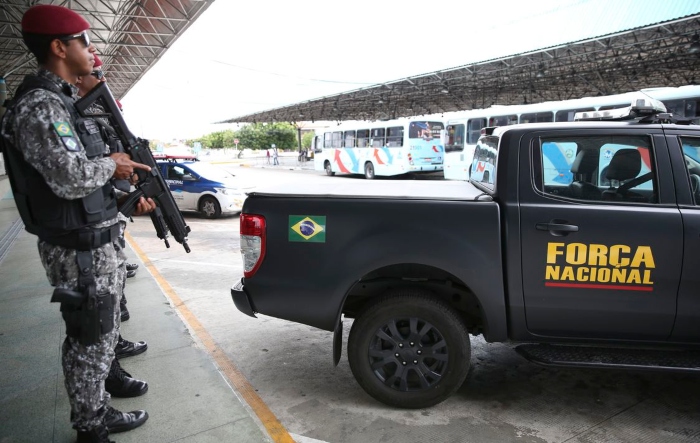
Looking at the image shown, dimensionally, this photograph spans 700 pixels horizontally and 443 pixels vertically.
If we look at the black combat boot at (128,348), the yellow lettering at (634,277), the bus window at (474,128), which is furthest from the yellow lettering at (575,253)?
the bus window at (474,128)

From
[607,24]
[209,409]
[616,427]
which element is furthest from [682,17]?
[209,409]

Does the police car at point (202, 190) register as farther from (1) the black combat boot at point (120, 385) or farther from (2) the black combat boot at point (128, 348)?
(1) the black combat boot at point (120, 385)

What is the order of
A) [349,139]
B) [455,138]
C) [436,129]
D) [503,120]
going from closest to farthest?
[503,120] → [455,138] → [436,129] → [349,139]

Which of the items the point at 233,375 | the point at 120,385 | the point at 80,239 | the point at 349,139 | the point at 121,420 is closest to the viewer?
the point at 80,239

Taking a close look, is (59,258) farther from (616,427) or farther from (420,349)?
(616,427)

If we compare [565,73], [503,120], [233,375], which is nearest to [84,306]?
[233,375]

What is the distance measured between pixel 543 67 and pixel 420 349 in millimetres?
25079

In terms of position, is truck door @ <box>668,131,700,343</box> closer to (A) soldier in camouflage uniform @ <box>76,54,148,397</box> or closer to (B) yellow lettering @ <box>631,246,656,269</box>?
(B) yellow lettering @ <box>631,246,656,269</box>

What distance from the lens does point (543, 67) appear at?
24.5 metres

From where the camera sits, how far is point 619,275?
2887 millimetres

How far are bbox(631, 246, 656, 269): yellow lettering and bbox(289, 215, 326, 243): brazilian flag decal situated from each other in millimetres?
1924

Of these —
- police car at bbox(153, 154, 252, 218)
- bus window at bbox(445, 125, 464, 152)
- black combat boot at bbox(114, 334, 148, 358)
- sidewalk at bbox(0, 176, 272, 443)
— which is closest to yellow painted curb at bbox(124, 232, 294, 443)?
sidewalk at bbox(0, 176, 272, 443)

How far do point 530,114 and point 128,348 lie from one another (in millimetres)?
16077

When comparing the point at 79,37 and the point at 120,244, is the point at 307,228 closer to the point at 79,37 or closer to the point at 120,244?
the point at 120,244
